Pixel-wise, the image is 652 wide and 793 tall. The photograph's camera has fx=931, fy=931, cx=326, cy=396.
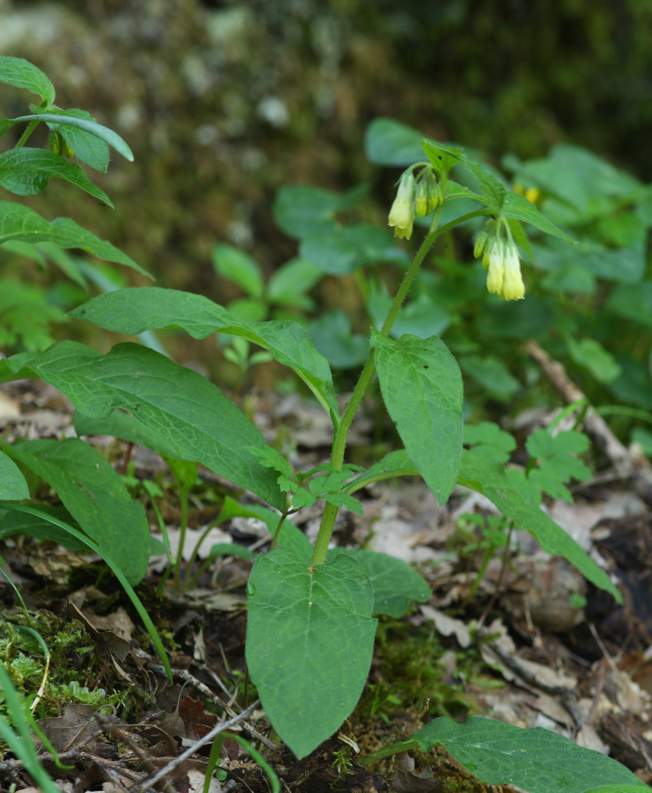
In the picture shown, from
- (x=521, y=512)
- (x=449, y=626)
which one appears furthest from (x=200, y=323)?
(x=449, y=626)

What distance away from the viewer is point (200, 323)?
194 centimetres

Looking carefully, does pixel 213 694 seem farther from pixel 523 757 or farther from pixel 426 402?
pixel 426 402

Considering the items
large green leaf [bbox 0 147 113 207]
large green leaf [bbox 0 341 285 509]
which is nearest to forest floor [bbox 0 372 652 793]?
large green leaf [bbox 0 341 285 509]

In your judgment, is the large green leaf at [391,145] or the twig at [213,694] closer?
the twig at [213,694]

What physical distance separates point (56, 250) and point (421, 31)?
3.28m

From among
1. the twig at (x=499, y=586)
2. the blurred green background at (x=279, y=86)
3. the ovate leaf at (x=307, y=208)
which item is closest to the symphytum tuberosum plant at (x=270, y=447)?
the twig at (x=499, y=586)

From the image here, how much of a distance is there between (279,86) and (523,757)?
13.5 ft

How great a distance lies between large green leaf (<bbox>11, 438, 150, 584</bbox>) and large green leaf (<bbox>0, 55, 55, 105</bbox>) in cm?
78

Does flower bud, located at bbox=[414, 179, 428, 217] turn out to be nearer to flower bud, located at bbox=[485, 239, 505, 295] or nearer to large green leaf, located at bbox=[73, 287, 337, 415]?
flower bud, located at bbox=[485, 239, 505, 295]

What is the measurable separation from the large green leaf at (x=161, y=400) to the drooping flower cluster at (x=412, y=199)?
0.53 metres

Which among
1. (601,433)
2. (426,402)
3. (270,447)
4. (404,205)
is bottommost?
(601,433)

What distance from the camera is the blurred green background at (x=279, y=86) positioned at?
15.4ft

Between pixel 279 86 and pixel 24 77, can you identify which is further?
pixel 279 86

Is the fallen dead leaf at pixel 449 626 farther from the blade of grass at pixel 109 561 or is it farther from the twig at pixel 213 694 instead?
the blade of grass at pixel 109 561
